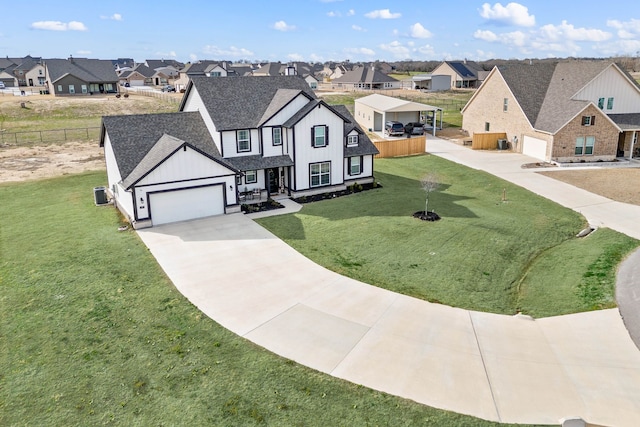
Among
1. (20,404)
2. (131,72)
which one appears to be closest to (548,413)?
(20,404)

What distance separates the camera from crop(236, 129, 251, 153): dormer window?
2680cm

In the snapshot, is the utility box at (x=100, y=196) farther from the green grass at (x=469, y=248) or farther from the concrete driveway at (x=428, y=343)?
the concrete driveway at (x=428, y=343)

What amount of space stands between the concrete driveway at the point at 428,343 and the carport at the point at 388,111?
34.0 m

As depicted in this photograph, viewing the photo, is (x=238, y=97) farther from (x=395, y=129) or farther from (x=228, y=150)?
(x=395, y=129)

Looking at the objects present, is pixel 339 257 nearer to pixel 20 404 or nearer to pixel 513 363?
pixel 513 363

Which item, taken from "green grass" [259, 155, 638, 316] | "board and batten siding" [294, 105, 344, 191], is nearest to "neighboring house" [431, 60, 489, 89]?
"green grass" [259, 155, 638, 316]

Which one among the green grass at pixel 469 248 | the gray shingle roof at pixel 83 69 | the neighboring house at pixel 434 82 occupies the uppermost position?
the gray shingle roof at pixel 83 69

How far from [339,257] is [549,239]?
396 inches

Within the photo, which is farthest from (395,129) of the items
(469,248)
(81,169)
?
(469,248)

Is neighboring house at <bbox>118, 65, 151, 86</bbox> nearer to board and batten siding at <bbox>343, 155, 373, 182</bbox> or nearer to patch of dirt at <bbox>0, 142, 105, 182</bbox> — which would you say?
patch of dirt at <bbox>0, 142, 105, 182</bbox>

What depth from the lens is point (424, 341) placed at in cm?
1300

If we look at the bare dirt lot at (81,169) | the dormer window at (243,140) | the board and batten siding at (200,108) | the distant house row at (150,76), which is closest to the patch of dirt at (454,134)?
the bare dirt lot at (81,169)

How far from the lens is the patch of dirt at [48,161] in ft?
112

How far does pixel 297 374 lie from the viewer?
37.7 ft
